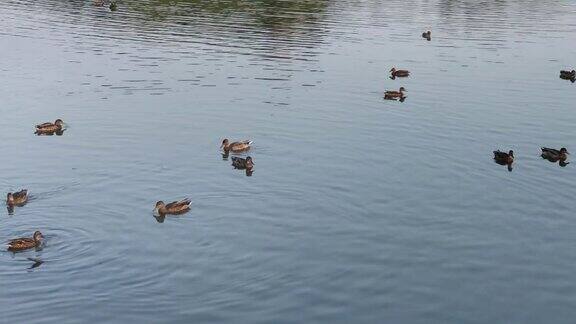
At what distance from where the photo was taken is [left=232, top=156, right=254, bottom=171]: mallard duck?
3675 cm

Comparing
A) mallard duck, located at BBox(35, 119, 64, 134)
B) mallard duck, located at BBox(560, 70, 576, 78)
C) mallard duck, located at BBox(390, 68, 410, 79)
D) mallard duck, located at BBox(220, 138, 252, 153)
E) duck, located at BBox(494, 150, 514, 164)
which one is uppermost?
mallard duck, located at BBox(560, 70, 576, 78)

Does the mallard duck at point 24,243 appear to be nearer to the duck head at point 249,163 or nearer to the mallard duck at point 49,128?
the duck head at point 249,163

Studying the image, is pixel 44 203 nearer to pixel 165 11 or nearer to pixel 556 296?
pixel 556 296

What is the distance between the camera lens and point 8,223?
3097 cm

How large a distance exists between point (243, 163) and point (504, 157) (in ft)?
36.6

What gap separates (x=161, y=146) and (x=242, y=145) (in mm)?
3825

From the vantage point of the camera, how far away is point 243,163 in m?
36.8

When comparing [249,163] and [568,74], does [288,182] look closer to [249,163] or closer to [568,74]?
[249,163]

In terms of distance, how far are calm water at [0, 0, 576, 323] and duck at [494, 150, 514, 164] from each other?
2.37 ft

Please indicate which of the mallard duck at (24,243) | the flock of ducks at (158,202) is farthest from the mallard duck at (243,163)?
the mallard duck at (24,243)

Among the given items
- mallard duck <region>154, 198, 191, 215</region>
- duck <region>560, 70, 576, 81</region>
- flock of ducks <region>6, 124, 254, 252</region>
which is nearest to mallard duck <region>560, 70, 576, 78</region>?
duck <region>560, 70, 576, 81</region>

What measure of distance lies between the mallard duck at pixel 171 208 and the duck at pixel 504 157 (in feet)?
46.9

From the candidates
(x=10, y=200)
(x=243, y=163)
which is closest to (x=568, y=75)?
(x=243, y=163)

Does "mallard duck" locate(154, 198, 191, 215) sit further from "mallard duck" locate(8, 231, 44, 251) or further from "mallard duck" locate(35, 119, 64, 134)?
"mallard duck" locate(35, 119, 64, 134)
